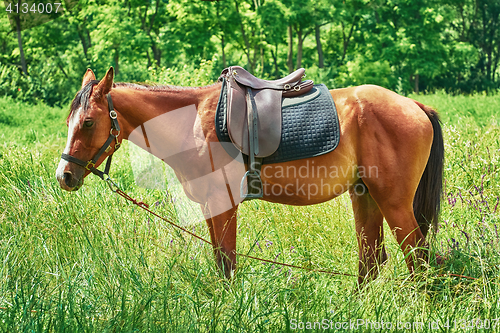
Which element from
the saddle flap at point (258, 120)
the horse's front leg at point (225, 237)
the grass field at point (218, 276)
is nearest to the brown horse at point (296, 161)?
the horse's front leg at point (225, 237)

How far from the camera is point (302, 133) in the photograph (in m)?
2.88

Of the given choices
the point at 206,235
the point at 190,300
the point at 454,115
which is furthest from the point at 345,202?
the point at 454,115

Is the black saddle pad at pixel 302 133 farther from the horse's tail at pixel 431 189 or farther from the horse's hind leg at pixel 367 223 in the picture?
the horse's tail at pixel 431 189

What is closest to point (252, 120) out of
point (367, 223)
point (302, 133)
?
point (302, 133)

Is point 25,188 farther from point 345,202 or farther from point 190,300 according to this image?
point 345,202

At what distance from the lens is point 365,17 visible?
26625 mm

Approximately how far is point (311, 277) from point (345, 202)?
1.44 m

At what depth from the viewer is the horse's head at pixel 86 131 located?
8.50ft

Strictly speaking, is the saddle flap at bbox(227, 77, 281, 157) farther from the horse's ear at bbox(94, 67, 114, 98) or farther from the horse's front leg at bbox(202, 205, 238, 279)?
the horse's ear at bbox(94, 67, 114, 98)

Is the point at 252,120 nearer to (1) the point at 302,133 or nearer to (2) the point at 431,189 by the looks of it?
(1) the point at 302,133

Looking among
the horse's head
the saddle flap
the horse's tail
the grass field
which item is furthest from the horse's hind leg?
the horse's head

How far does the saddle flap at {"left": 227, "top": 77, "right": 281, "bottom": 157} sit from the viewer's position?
9.16 ft

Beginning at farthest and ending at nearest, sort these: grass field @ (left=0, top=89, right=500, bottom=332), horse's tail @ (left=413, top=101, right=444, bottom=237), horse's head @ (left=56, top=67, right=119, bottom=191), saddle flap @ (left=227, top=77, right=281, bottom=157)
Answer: horse's tail @ (left=413, top=101, right=444, bottom=237) < saddle flap @ (left=227, top=77, right=281, bottom=157) < horse's head @ (left=56, top=67, right=119, bottom=191) < grass field @ (left=0, top=89, right=500, bottom=332)

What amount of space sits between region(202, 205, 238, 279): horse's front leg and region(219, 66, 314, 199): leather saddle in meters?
0.20
